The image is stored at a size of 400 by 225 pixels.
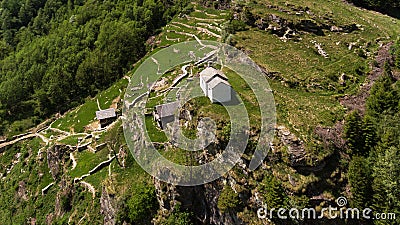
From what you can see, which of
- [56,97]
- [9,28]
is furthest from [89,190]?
[9,28]

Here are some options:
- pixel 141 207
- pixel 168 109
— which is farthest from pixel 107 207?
pixel 168 109

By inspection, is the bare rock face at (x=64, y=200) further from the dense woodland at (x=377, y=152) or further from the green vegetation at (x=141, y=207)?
the dense woodland at (x=377, y=152)

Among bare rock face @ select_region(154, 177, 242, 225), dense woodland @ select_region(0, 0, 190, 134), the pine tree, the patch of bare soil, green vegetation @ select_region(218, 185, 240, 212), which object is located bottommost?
dense woodland @ select_region(0, 0, 190, 134)

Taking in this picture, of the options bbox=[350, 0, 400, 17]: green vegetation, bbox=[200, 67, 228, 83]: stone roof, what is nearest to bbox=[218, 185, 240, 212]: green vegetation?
bbox=[200, 67, 228, 83]: stone roof

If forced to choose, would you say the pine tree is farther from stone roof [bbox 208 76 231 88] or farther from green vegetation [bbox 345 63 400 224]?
stone roof [bbox 208 76 231 88]

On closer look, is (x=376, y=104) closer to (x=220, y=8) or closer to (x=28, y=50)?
(x=220, y=8)
